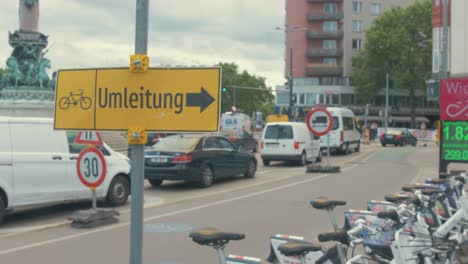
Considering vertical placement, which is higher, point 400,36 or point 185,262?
point 400,36

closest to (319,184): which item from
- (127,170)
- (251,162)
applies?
(251,162)

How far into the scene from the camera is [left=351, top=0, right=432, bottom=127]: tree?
81.2m

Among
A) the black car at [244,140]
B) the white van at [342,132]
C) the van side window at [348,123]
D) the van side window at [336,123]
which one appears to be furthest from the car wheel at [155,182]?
the van side window at [348,123]

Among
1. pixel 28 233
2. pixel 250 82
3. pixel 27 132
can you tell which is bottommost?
pixel 28 233

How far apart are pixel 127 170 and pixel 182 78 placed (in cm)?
926

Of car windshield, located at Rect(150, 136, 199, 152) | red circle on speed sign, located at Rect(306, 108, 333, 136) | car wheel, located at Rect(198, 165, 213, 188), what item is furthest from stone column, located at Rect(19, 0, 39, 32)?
car wheel, located at Rect(198, 165, 213, 188)

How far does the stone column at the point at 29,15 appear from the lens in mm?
41062

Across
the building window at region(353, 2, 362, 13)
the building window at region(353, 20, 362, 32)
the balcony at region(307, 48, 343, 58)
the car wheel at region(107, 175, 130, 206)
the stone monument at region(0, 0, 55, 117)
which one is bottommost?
the car wheel at region(107, 175, 130, 206)

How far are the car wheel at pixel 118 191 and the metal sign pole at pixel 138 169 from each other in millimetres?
8701

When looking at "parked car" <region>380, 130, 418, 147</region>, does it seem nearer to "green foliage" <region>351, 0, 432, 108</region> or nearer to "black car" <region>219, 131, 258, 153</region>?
"black car" <region>219, 131, 258, 153</region>

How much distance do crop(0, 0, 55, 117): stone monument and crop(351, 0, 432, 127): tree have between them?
2025 inches

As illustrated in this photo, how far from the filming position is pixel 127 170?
12.4m

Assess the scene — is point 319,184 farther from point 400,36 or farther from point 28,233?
point 400,36

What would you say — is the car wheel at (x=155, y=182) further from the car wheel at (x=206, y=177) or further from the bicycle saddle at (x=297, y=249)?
the bicycle saddle at (x=297, y=249)
